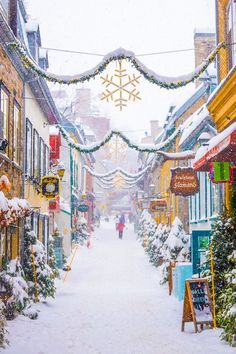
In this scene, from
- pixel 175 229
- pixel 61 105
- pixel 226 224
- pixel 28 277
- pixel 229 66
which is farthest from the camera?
pixel 61 105

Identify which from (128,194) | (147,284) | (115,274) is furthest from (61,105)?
(128,194)

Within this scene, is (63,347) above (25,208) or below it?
below

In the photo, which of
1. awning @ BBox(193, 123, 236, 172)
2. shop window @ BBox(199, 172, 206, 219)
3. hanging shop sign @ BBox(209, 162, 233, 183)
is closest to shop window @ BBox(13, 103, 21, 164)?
awning @ BBox(193, 123, 236, 172)

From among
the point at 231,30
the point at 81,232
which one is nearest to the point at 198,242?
the point at 231,30

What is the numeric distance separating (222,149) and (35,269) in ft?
23.3

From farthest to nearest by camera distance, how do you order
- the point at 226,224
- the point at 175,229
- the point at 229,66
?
the point at 175,229, the point at 229,66, the point at 226,224

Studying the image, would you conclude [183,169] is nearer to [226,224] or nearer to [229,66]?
[229,66]

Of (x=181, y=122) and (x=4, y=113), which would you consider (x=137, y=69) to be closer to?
(x=4, y=113)

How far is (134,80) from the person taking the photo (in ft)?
36.4

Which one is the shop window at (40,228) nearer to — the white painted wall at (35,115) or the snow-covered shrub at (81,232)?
the white painted wall at (35,115)

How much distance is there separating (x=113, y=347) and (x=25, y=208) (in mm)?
3787

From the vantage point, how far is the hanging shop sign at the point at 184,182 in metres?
17.6

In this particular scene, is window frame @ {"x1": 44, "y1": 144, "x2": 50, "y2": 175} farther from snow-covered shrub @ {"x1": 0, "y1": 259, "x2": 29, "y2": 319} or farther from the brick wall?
snow-covered shrub @ {"x1": 0, "y1": 259, "x2": 29, "y2": 319}

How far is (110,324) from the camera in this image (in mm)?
12539
